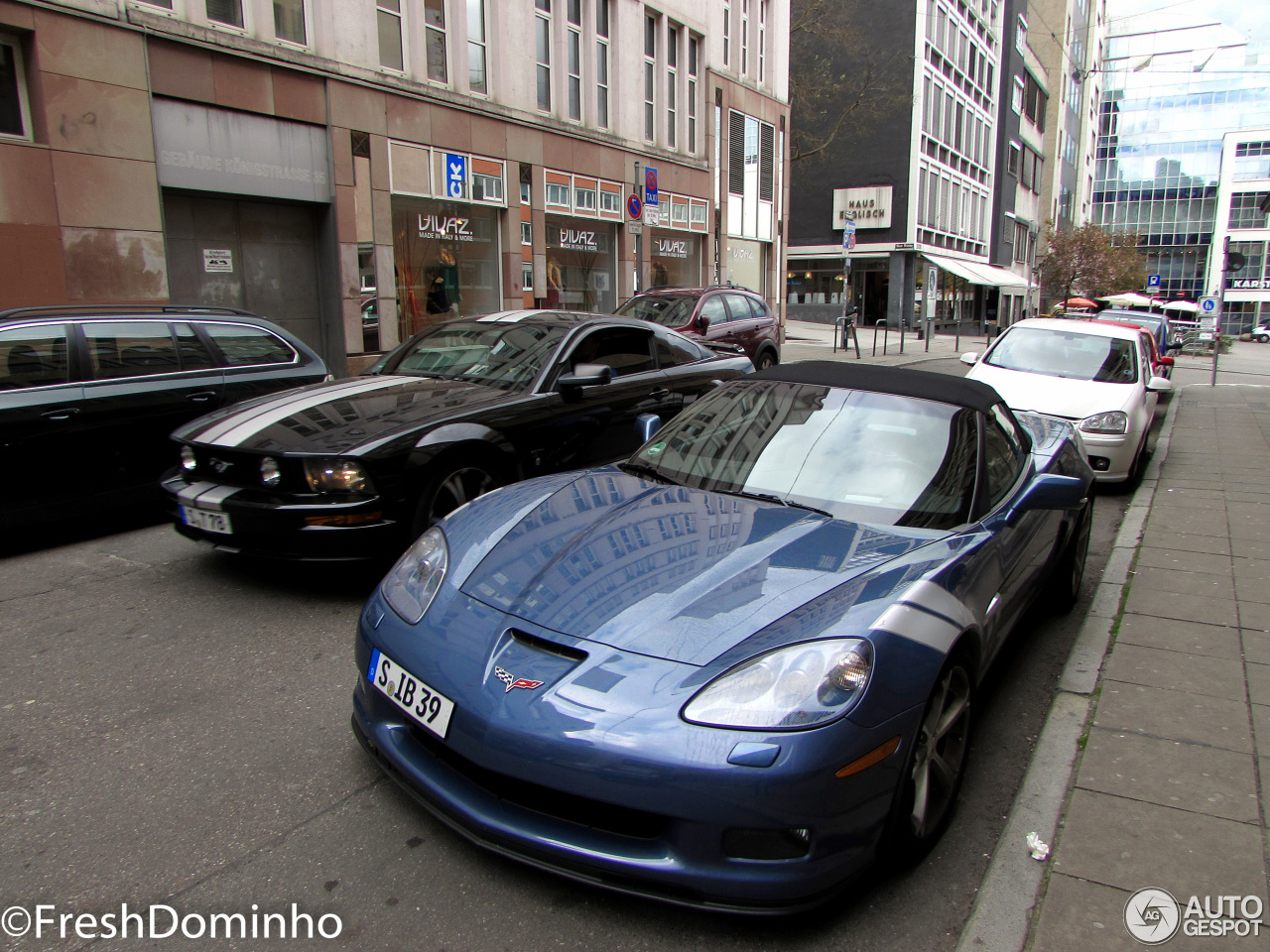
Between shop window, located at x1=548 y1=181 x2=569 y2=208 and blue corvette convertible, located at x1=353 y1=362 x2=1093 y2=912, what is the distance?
15172 millimetres

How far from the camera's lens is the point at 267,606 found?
444 cm

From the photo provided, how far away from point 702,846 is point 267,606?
314cm

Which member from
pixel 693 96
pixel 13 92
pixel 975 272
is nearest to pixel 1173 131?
pixel 975 272

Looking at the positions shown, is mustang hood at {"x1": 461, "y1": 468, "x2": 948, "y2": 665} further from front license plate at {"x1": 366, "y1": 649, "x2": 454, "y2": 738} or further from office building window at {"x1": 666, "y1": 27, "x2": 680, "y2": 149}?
office building window at {"x1": 666, "y1": 27, "x2": 680, "y2": 149}

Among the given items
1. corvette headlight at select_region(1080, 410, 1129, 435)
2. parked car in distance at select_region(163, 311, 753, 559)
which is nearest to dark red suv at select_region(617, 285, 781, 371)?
corvette headlight at select_region(1080, 410, 1129, 435)

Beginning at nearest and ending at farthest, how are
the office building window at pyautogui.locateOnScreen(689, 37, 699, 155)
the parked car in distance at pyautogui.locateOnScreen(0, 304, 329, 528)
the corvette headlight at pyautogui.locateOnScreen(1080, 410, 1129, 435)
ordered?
the parked car in distance at pyautogui.locateOnScreen(0, 304, 329, 528)
the corvette headlight at pyautogui.locateOnScreen(1080, 410, 1129, 435)
the office building window at pyautogui.locateOnScreen(689, 37, 699, 155)

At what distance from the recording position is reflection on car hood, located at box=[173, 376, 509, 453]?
178 inches

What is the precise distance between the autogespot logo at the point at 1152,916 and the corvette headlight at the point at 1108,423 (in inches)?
237

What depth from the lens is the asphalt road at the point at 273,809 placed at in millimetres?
2254

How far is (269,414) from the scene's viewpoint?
4.90 m

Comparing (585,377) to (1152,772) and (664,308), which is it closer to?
(1152,772)

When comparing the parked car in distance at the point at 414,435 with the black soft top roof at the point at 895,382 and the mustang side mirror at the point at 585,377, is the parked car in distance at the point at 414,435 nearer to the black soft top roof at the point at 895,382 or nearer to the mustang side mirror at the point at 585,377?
the mustang side mirror at the point at 585,377

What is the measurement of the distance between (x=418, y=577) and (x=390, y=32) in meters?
14.0

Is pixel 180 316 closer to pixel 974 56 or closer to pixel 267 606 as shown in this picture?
pixel 267 606
